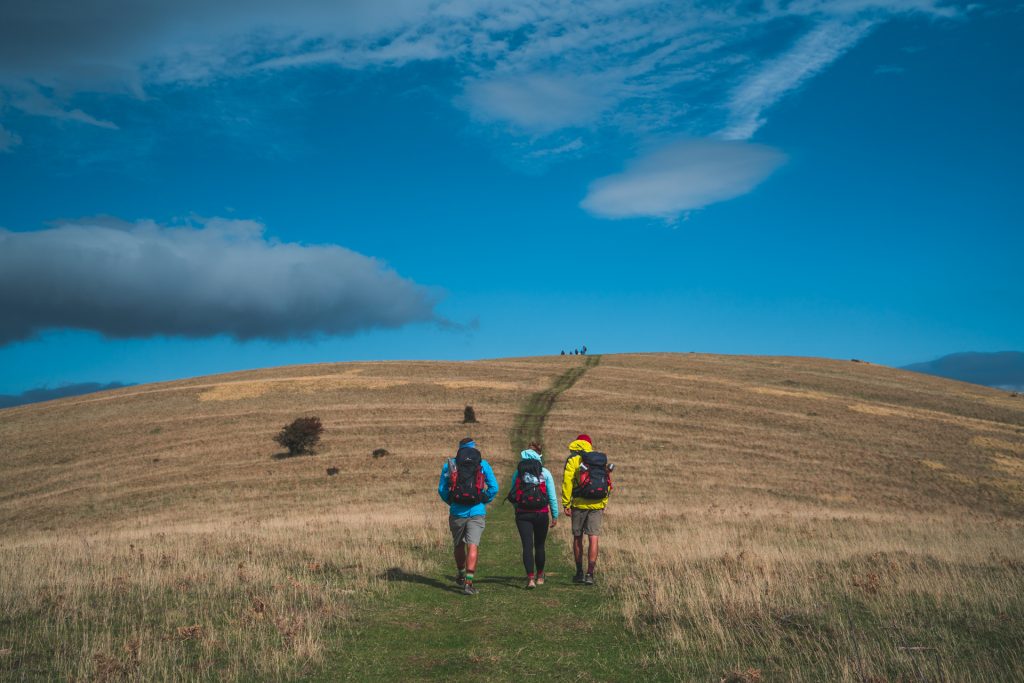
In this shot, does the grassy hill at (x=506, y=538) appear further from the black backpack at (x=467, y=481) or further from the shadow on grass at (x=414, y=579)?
the black backpack at (x=467, y=481)

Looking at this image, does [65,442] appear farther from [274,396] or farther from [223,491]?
[223,491]

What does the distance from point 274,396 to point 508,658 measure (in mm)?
50195

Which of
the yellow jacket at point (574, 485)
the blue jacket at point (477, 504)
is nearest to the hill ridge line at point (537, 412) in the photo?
the yellow jacket at point (574, 485)

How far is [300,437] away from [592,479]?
102ft

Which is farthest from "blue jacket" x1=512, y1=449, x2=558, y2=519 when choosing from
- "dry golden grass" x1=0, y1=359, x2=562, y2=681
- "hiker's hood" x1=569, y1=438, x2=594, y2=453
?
"dry golden grass" x1=0, y1=359, x2=562, y2=681

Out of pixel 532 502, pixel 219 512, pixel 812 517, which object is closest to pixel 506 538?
pixel 532 502

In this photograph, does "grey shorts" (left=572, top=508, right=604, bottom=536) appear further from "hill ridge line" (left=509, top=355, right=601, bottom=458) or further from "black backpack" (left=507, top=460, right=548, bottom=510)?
"hill ridge line" (left=509, top=355, right=601, bottom=458)

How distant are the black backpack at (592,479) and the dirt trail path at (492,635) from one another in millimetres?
1634

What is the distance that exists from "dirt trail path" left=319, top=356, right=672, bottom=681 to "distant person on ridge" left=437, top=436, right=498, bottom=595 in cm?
74

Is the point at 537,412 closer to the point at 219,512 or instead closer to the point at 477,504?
the point at 219,512

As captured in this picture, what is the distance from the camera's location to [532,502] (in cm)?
1234

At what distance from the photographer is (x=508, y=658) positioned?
27.0 feet

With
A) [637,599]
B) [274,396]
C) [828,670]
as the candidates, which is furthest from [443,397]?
[828,670]

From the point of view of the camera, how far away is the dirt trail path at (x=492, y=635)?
784cm
